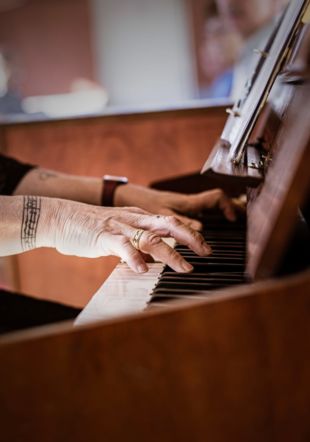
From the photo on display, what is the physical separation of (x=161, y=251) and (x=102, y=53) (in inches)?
301

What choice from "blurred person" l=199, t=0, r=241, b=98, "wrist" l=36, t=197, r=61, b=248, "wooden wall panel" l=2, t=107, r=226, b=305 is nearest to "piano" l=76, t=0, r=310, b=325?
"wrist" l=36, t=197, r=61, b=248

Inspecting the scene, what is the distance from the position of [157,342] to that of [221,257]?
20.1 inches

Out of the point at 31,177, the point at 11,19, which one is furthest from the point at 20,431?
the point at 11,19

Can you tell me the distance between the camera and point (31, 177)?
6.05ft

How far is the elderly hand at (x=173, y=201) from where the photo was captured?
1676 mm

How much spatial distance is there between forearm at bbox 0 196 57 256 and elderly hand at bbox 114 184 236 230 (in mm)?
450

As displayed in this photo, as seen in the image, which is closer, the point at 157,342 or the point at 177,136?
the point at 157,342

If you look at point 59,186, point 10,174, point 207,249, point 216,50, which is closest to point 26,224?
point 207,249

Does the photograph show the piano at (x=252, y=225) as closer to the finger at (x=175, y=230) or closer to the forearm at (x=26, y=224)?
the finger at (x=175, y=230)

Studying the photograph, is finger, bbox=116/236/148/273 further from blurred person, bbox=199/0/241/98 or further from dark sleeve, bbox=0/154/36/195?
blurred person, bbox=199/0/241/98

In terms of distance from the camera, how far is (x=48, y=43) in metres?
8.46

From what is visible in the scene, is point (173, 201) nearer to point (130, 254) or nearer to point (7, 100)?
point (130, 254)

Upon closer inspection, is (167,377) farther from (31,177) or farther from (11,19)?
(11,19)

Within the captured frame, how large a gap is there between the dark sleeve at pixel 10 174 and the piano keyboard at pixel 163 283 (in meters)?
0.68
